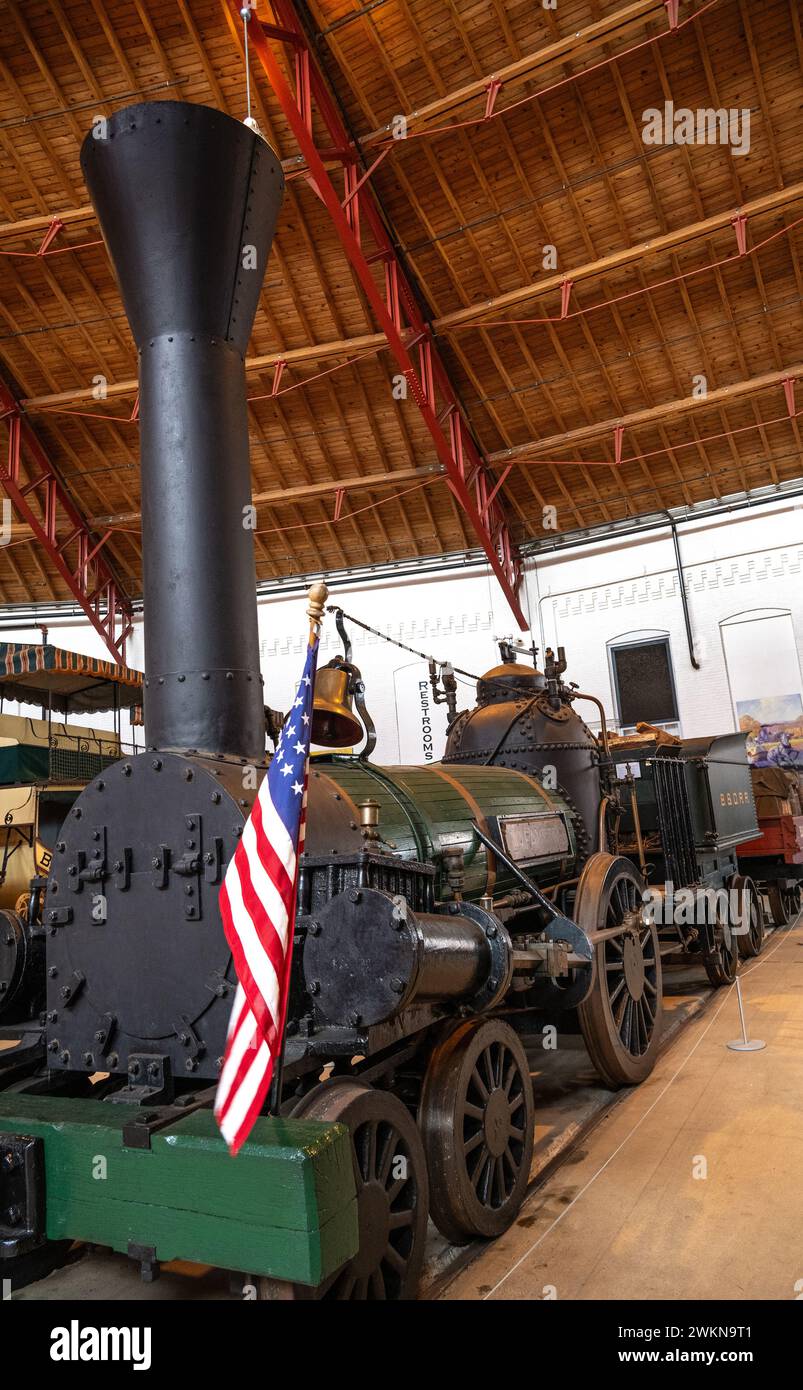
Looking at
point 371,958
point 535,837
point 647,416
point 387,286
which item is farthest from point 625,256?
point 371,958

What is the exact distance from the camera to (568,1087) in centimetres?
507

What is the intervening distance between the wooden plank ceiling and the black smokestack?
26.3 ft

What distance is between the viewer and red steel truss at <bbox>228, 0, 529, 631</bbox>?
369 inches

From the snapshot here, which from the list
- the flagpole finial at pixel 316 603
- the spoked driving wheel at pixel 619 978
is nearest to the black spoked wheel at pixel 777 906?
Result: the spoked driving wheel at pixel 619 978

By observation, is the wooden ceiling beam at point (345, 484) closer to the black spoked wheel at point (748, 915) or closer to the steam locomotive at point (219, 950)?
the black spoked wheel at point (748, 915)

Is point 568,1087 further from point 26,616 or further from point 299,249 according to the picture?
point 26,616

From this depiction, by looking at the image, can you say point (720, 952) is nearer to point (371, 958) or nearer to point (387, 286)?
point (371, 958)

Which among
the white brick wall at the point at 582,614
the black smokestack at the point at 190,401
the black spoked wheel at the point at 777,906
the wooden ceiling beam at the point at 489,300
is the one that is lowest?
the black spoked wheel at the point at 777,906

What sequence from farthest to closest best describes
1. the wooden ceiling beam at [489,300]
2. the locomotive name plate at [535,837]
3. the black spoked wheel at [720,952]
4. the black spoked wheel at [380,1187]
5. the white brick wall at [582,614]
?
the white brick wall at [582,614] < the wooden ceiling beam at [489,300] < the black spoked wheel at [720,952] < the locomotive name plate at [535,837] < the black spoked wheel at [380,1187]

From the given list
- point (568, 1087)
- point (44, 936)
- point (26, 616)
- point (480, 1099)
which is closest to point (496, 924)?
point (480, 1099)

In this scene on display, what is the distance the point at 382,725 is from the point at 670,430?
24.0 ft

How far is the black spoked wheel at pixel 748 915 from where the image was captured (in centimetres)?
833

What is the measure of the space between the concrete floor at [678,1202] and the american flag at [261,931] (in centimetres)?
142

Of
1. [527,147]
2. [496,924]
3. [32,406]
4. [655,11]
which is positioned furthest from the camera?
[32,406]
